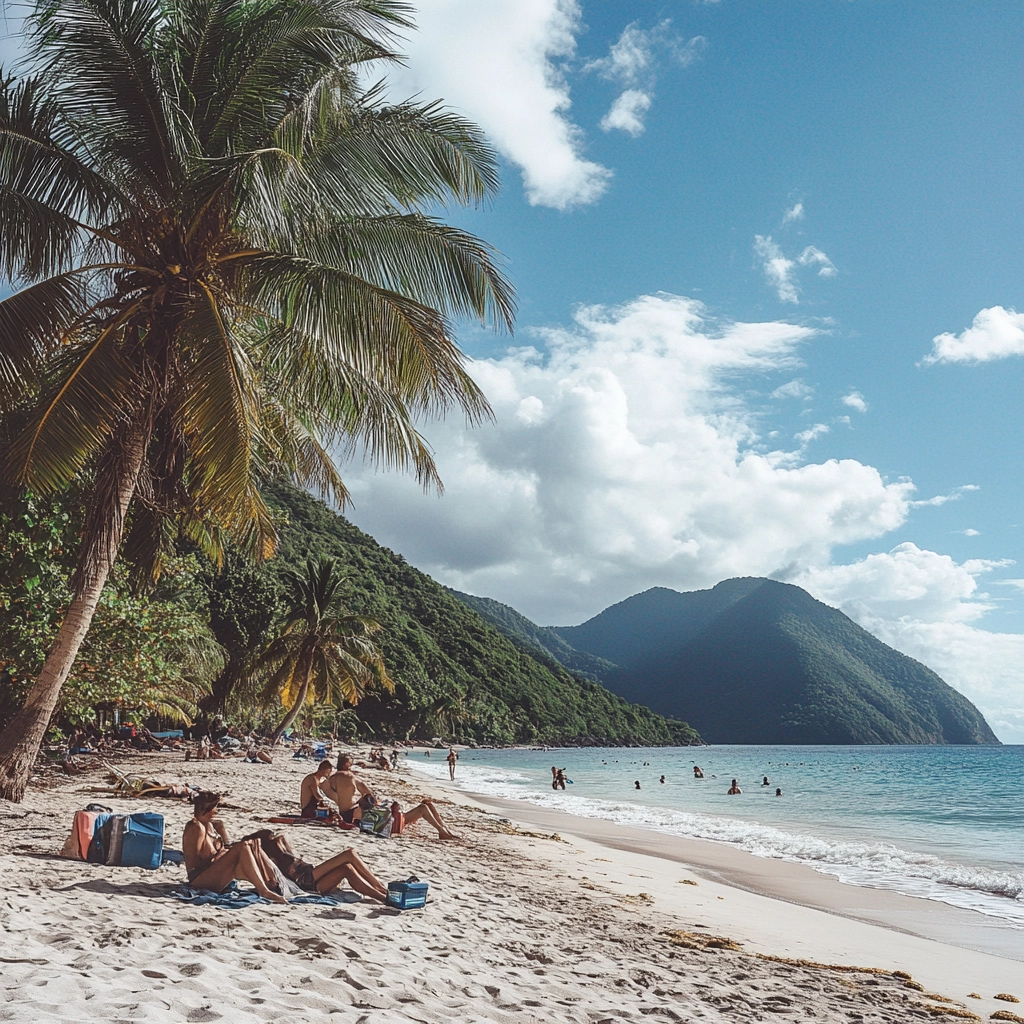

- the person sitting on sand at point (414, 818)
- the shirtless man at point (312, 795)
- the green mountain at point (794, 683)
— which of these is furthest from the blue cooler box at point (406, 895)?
the green mountain at point (794, 683)

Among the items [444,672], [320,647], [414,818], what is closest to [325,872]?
[414,818]

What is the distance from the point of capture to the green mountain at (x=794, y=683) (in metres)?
141

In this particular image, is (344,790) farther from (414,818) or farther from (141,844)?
(141,844)

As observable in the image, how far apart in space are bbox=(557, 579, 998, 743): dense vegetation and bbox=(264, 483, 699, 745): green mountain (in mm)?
35262

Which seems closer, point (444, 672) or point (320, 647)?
point (320, 647)

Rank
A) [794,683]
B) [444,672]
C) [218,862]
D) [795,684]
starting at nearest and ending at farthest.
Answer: [218,862], [444,672], [795,684], [794,683]

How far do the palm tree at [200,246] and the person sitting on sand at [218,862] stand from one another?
2.65 meters

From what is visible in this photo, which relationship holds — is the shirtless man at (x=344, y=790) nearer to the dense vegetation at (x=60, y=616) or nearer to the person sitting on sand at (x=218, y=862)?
the dense vegetation at (x=60, y=616)

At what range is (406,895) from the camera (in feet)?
20.0

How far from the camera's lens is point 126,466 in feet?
26.0

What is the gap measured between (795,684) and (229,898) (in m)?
157

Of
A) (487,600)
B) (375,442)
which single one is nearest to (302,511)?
(375,442)

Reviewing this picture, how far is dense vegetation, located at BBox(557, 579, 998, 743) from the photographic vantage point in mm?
141250

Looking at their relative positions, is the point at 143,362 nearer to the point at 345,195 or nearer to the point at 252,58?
the point at 345,195
